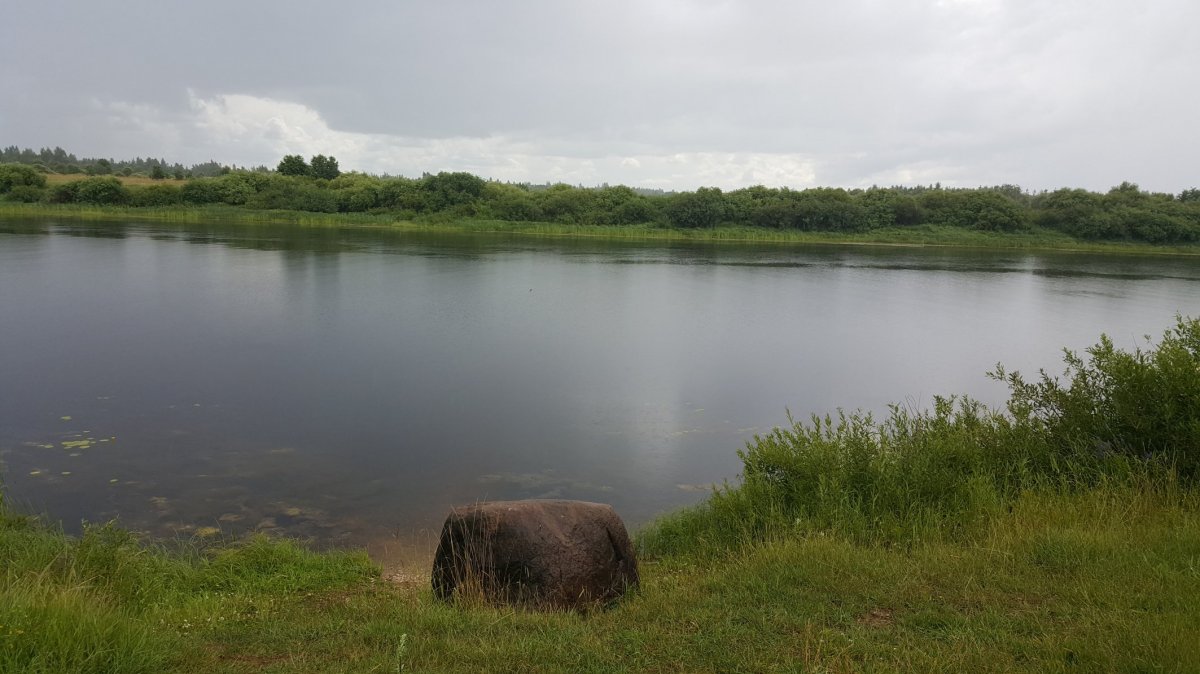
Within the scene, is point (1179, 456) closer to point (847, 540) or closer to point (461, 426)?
point (847, 540)

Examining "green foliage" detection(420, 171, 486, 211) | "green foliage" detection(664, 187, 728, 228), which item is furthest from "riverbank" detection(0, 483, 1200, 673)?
"green foliage" detection(420, 171, 486, 211)

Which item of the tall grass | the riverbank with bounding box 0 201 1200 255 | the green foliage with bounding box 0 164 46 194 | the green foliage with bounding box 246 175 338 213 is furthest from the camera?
the green foliage with bounding box 246 175 338 213

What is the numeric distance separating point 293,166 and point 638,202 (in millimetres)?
34496

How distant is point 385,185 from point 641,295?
45649mm

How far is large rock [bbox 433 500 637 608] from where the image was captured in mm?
4000

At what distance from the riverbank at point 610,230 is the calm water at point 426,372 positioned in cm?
2786

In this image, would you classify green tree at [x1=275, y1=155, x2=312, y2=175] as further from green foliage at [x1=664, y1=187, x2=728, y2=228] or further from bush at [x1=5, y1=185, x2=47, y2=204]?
green foliage at [x1=664, y1=187, x2=728, y2=228]

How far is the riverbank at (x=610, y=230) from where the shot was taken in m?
51.9

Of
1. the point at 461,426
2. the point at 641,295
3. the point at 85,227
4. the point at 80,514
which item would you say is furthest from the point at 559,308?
the point at 85,227

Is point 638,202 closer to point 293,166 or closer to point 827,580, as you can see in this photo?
point 293,166

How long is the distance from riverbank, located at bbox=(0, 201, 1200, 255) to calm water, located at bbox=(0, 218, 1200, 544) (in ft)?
91.4

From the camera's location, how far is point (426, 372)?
37.1 ft

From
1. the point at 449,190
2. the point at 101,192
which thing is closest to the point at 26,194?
the point at 101,192

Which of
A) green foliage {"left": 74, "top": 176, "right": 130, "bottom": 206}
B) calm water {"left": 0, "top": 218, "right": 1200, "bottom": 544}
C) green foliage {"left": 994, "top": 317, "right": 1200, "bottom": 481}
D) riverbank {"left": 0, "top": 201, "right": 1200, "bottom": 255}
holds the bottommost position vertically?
calm water {"left": 0, "top": 218, "right": 1200, "bottom": 544}
